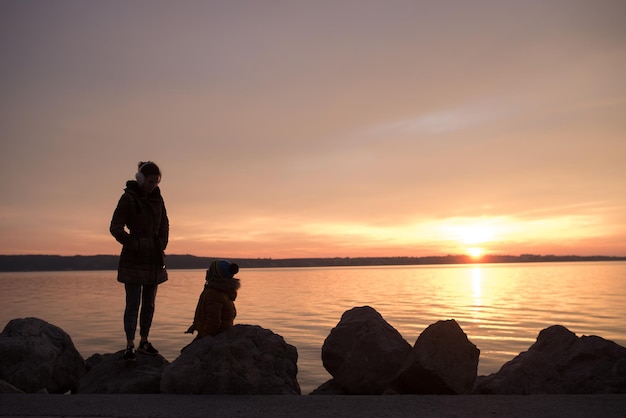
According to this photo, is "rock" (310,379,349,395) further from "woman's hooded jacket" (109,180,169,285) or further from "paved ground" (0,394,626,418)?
"woman's hooded jacket" (109,180,169,285)

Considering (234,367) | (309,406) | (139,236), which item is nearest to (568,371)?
(309,406)

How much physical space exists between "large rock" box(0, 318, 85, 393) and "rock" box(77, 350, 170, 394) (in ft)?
3.00

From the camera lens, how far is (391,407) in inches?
171

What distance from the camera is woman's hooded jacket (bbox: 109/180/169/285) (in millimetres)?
6070

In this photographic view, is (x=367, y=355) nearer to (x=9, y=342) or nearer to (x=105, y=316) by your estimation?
(x=9, y=342)

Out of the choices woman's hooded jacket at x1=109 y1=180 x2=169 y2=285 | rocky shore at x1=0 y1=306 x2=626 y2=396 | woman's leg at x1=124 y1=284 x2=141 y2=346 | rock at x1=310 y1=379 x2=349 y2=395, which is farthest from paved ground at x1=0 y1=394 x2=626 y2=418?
rock at x1=310 y1=379 x2=349 y2=395

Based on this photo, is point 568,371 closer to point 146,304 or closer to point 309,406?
point 309,406

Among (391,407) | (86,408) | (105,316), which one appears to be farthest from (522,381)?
(105,316)

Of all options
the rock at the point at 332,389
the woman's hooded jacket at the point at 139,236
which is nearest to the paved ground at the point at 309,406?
the woman's hooded jacket at the point at 139,236

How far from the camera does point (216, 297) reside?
5.96 metres

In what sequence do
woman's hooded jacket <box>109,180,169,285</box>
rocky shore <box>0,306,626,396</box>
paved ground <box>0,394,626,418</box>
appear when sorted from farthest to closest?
woman's hooded jacket <box>109,180,169,285</box> → rocky shore <box>0,306,626,396</box> → paved ground <box>0,394,626,418</box>

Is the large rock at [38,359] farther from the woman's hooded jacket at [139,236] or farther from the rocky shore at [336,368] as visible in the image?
the woman's hooded jacket at [139,236]

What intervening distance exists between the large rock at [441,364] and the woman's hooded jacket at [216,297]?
232 cm

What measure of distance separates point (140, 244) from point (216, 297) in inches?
44.5
